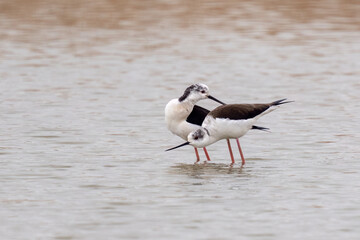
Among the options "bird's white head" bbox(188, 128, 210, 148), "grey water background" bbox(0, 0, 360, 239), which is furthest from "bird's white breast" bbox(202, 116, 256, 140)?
"grey water background" bbox(0, 0, 360, 239)

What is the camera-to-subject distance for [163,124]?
1565 cm

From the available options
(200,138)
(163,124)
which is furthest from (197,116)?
(163,124)

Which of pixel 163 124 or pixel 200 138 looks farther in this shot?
pixel 163 124

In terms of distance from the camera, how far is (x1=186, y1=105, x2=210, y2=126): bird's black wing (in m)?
Answer: 13.2

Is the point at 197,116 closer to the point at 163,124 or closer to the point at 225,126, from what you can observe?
the point at 225,126

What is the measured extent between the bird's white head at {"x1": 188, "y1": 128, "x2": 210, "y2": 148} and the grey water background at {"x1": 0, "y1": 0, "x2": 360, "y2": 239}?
290 mm

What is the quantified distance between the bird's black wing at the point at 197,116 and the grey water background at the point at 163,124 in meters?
0.52

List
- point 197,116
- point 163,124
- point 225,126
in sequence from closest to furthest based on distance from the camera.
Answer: point 225,126
point 197,116
point 163,124

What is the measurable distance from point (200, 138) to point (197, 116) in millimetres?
764

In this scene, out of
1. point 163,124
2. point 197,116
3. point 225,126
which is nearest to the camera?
point 225,126

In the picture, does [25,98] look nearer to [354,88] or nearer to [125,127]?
[125,127]

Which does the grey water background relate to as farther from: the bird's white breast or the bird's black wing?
the bird's black wing

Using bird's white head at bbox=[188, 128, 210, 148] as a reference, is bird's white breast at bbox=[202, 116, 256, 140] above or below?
above

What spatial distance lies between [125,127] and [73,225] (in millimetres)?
6010
